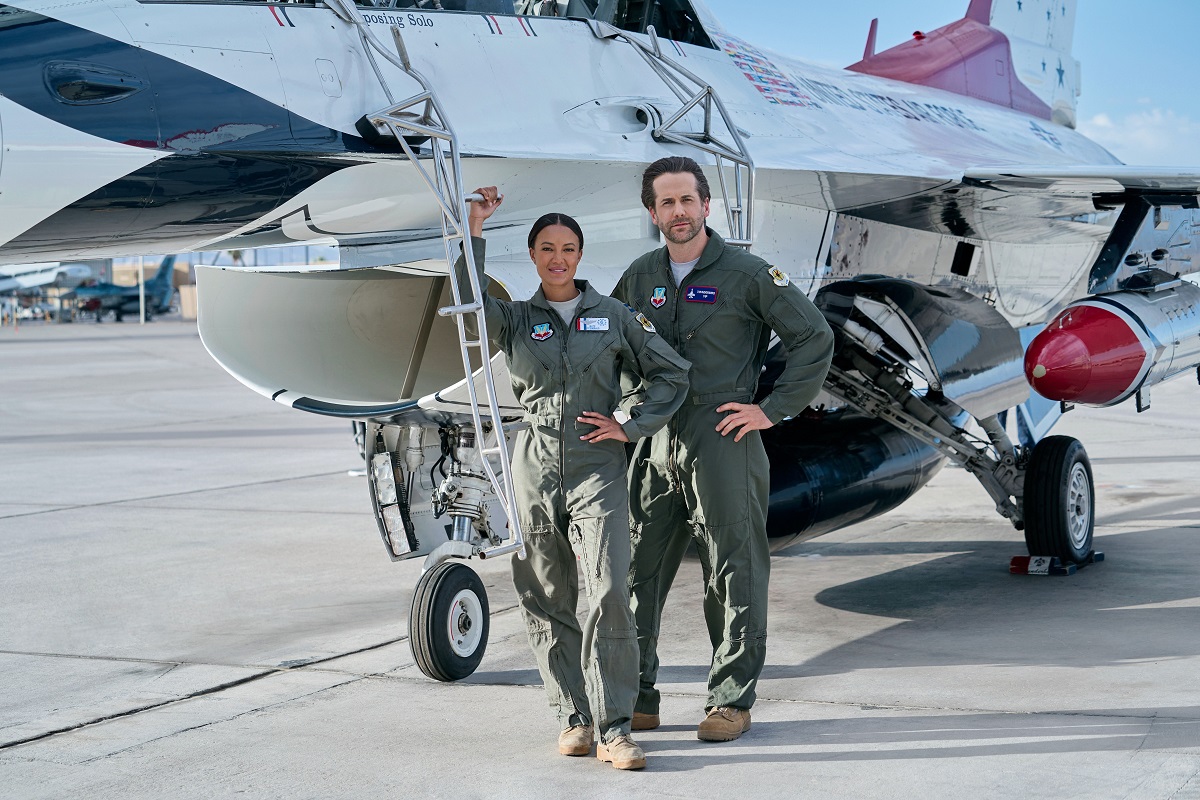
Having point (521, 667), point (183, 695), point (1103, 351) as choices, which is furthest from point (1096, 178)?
point (183, 695)

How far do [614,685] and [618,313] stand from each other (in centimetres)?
115

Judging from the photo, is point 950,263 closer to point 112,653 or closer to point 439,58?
point 439,58

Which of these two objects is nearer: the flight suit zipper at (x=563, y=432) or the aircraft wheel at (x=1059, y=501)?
the flight suit zipper at (x=563, y=432)

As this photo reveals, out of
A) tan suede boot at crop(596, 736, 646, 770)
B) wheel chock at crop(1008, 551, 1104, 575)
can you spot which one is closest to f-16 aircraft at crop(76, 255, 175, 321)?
wheel chock at crop(1008, 551, 1104, 575)

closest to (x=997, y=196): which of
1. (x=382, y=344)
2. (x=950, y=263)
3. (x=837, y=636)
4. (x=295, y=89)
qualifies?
(x=950, y=263)

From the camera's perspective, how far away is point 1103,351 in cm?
582

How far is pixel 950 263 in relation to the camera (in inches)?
294

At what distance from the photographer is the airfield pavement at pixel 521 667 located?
3.77m

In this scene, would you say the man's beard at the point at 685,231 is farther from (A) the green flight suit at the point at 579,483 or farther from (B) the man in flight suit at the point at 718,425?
(A) the green flight suit at the point at 579,483

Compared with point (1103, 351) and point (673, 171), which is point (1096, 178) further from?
point (673, 171)

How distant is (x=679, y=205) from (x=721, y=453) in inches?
32.2

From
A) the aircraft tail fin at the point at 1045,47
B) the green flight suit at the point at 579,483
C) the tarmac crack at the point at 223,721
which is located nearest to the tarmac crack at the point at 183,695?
the tarmac crack at the point at 223,721

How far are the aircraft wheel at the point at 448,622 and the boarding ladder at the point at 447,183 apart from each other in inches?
32.4

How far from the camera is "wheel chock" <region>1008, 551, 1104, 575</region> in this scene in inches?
268
